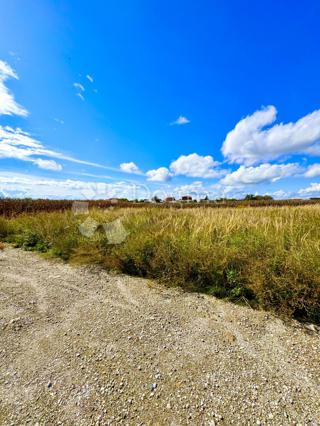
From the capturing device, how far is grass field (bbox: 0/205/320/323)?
2727 mm

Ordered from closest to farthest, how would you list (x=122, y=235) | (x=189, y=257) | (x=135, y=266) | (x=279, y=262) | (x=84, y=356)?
(x=84, y=356)
(x=279, y=262)
(x=189, y=257)
(x=135, y=266)
(x=122, y=235)

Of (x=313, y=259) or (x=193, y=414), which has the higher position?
(x=313, y=259)

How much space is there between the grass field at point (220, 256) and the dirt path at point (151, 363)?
0.32 metres

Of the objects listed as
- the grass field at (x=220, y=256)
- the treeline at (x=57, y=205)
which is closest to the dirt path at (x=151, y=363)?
the grass field at (x=220, y=256)

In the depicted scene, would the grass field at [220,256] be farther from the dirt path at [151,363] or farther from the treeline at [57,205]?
the treeline at [57,205]

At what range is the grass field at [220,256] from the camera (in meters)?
2.73

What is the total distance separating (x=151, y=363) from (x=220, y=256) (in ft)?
6.45

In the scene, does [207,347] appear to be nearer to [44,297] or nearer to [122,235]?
[44,297]

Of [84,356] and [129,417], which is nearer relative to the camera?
[129,417]

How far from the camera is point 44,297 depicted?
3.24 meters

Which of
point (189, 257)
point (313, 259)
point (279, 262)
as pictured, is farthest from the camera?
point (189, 257)

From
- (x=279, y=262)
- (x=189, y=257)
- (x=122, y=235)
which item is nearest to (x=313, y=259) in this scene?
(x=279, y=262)

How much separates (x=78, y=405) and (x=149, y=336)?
908 millimetres

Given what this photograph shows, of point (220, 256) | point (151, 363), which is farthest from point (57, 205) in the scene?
point (151, 363)
